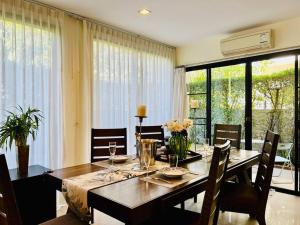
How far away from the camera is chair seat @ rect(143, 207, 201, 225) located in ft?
5.52

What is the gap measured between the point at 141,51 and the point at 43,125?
210 centimetres

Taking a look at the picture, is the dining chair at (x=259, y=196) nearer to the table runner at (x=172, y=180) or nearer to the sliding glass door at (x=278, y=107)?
the table runner at (x=172, y=180)

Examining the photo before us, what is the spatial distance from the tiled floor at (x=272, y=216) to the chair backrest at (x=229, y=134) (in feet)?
2.81

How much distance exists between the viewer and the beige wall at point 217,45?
330 cm

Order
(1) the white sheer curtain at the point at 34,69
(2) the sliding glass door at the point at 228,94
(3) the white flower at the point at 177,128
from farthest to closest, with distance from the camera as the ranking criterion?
(2) the sliding glass door at the point at 228,94, (1) the white sheer curtain at the point at 34,69, (3) the white flower at the point at 177,128

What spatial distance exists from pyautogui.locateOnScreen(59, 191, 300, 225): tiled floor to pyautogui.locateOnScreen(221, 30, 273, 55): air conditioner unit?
2.22m

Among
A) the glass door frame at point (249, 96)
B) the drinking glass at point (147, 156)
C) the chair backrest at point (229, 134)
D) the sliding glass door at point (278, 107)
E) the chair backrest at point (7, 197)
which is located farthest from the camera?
the sliding glass door at point (278, 107)

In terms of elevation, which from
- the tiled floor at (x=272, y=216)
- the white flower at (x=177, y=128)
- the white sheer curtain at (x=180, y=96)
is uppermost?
the white sheer curtain at (x=180, y=96)

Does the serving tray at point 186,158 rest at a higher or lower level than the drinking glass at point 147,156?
lower

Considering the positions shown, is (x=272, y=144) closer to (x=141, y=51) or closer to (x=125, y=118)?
(x=125, y=118)

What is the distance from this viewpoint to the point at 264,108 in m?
3.74

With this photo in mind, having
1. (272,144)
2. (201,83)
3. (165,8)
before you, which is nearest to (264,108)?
(201,83)

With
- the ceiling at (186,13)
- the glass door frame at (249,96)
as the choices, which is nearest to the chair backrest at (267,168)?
the glass door frame at (249,96)

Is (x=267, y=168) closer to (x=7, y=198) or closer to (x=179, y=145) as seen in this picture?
(x=179, y=145)
